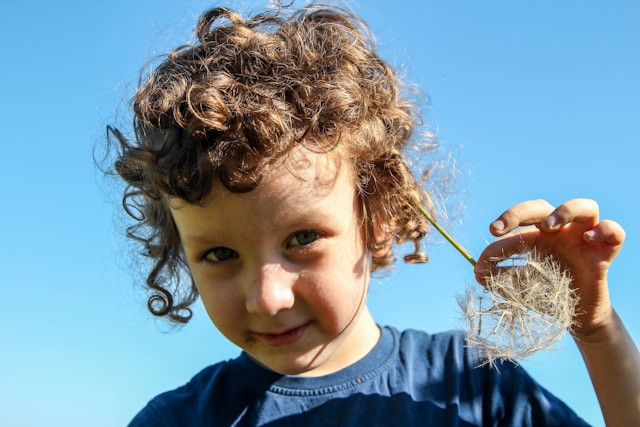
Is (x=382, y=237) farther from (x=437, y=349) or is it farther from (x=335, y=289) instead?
(x=437, y=349)

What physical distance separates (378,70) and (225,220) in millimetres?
1098

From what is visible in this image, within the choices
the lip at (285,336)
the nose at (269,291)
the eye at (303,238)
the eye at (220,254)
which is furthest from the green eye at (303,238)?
the lip at (285,336)

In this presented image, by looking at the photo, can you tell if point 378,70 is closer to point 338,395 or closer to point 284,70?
point 284,70

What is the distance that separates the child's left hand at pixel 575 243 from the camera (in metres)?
2.07

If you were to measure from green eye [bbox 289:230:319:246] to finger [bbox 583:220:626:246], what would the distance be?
89cm

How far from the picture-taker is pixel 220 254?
7.47ft

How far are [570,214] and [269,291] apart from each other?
0.99 m

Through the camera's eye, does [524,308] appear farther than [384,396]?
No

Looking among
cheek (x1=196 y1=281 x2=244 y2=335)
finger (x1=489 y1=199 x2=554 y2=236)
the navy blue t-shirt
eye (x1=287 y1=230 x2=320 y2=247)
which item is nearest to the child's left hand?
finger (x1=489 y1=199 x2=554 y2=236)

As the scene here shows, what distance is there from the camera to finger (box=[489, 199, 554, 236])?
2.04m

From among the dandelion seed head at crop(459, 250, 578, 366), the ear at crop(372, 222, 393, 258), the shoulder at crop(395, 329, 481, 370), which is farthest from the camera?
the shoulder at crop(395, 329, 481, 370)

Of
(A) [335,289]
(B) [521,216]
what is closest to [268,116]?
(A) [335,289]

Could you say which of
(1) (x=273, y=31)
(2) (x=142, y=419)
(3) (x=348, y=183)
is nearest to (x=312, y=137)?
(3) (x=348, y=183)

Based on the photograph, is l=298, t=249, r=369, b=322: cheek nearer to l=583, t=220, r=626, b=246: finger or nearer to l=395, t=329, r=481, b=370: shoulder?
l=395, t=329, r=481, b=370: shoulder
